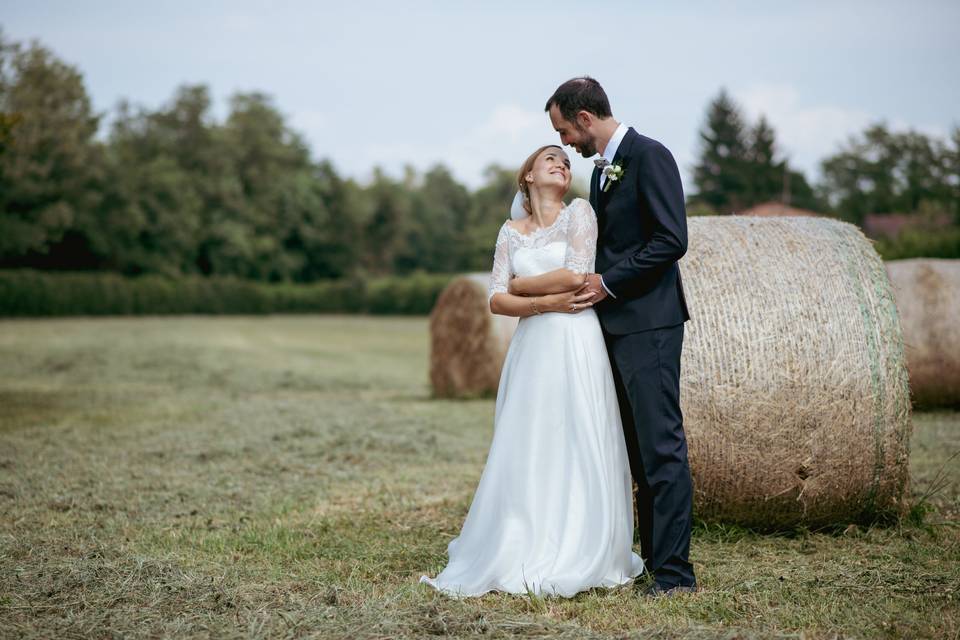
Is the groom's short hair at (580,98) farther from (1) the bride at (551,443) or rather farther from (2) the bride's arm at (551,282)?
(2) the bride's arm at (551,282)

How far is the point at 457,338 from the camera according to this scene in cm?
1492

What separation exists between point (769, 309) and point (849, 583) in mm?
1791

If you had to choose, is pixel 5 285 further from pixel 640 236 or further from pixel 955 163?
pixel 955 163

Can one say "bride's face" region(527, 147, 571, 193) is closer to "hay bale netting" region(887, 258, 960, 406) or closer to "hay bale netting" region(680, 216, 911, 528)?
"hay bale netting" region(680, 216, 911, 528)

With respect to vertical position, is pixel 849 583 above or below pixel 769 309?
below

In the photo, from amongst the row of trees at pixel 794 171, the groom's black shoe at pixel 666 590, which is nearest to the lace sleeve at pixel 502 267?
the groom's black shoe at pixel 666 590

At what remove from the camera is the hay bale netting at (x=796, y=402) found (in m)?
5.38

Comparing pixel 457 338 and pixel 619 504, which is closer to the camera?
pixel 619 504

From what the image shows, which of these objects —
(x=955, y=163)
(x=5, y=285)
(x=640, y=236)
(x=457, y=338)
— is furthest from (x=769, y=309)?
(x=955, y=163)

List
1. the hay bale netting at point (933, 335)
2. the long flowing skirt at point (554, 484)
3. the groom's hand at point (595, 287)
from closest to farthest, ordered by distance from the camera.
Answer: the long flowing skirt at point (554, 484), the groom's hand at point (595, 287), the hay bale netting at point (933, 335)

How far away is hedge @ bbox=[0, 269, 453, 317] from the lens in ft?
128

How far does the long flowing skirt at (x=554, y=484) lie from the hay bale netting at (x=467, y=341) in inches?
368

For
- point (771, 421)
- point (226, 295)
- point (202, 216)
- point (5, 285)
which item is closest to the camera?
point (771, 421)

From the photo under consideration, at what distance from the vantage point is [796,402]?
5363 mm
